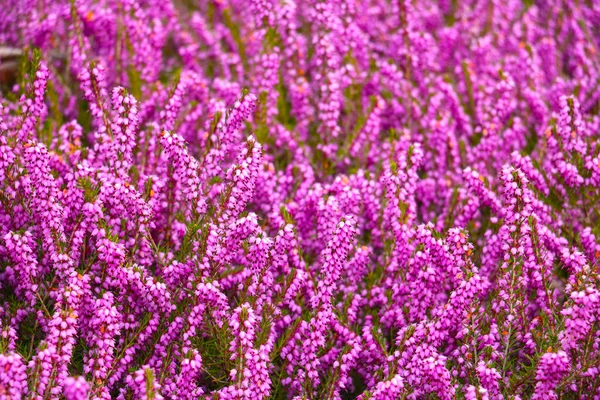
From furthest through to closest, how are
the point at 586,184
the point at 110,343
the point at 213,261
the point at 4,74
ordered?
the point at 4,74
the point at 586,184
the point at 213,261
the point at 110,343

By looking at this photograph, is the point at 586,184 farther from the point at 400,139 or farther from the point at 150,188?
the point at 150,188

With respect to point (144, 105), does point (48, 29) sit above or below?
above

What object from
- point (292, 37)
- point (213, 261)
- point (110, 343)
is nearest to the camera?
point (110, 343)

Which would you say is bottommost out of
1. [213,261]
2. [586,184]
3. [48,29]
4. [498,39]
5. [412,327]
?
[412,327]

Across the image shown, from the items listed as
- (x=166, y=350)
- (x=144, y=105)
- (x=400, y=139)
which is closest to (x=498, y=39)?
(x=400, y=139)

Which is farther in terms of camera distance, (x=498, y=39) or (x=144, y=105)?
(x=498, y=39)

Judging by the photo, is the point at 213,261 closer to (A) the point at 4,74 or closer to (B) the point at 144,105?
(B) the point at 144,105

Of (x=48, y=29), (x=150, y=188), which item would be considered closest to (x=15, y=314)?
(x=150, y=188)
